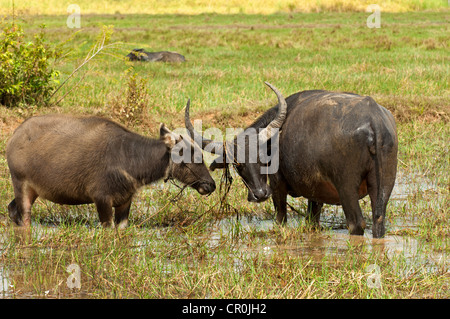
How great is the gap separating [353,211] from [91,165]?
2069 mm

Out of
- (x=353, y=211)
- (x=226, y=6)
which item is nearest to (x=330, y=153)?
(x=353, y=211)

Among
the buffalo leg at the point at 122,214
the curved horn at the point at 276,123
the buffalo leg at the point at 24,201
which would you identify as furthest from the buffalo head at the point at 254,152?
the buffalo leg at the point at 24,201

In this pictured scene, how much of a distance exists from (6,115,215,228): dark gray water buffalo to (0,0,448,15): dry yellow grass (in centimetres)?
2947

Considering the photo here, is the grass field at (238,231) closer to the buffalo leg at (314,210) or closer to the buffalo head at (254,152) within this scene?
the buffalo leg at (314,210)

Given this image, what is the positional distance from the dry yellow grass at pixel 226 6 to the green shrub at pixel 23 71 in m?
25.3

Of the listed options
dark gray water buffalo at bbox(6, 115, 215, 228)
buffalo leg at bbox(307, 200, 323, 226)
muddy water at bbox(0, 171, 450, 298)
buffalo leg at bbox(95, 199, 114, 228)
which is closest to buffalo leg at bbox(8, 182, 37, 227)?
dark gray water buffalo at bbox(6, 115, 215, 228)

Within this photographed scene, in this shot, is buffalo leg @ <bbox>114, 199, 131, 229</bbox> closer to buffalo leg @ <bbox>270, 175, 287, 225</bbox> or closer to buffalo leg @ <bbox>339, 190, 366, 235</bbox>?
buffalo leg @ <bbox>270, 175, 287, 225</bbox>

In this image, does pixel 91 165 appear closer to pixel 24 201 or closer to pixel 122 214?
pixel 122 214

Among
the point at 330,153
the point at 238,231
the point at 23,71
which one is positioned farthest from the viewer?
the point at 23,71

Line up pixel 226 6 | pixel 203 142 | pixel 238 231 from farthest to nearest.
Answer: pixel 226 6 < pixel 203 142 < pixel 238 231

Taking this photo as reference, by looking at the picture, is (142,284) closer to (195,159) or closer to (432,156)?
(195,159)

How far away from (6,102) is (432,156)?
5.87m

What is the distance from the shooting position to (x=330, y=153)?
481 cm

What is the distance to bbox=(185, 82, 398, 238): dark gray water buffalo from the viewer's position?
4.68m
